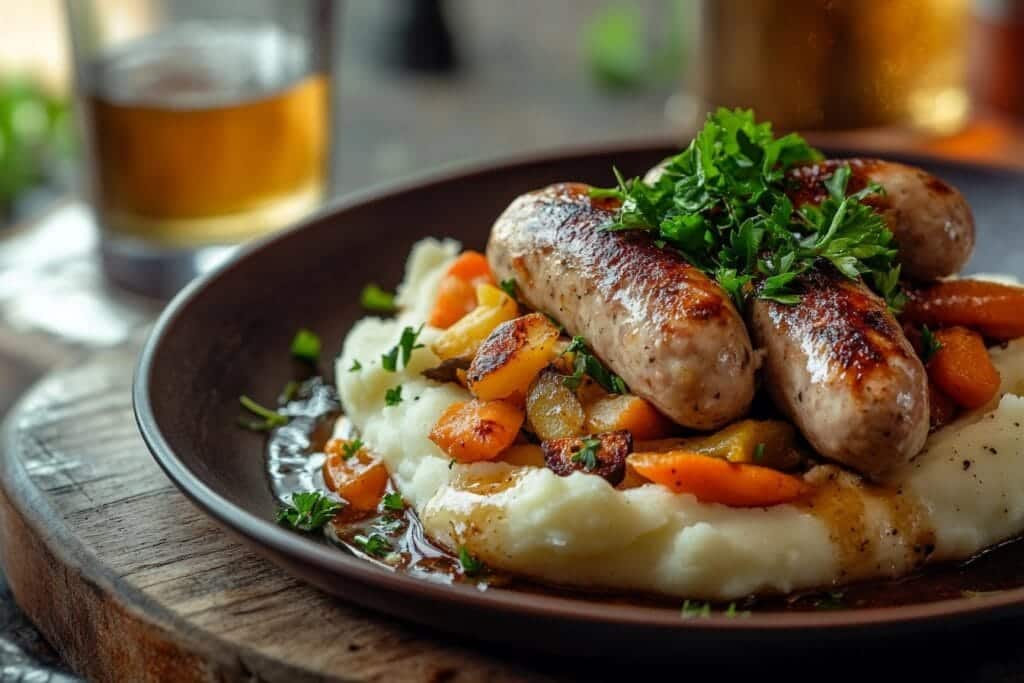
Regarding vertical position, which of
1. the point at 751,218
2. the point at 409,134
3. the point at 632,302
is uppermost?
the point at 751,218

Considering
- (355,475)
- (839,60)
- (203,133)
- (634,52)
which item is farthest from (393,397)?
(634,52)

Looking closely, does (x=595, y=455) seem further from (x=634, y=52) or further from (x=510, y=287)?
(x=634, y=52)

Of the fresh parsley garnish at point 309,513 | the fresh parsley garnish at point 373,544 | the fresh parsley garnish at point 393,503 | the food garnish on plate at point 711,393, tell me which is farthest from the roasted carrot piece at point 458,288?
the fresh parsley garnish at point 373,544

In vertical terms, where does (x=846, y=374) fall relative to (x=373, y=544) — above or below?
above

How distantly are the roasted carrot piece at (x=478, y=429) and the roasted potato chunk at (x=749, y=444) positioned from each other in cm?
38

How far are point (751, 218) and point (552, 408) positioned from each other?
2.52ft

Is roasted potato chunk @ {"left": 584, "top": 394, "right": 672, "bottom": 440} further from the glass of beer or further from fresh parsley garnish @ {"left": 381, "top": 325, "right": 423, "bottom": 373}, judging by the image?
the glass of beer

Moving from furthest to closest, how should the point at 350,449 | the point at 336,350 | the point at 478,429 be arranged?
the point at 336,350
the point at 350,449
the point at 478,429

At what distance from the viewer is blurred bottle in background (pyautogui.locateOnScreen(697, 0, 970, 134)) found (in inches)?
242

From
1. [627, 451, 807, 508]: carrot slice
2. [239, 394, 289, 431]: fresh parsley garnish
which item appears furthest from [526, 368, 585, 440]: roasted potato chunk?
[239, 394, 289, 431]: fresh parsley garnish

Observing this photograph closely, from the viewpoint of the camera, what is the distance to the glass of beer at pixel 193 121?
6.14 metres

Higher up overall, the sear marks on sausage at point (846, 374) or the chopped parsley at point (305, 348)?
the sear marks on sausage at point (846, 374)

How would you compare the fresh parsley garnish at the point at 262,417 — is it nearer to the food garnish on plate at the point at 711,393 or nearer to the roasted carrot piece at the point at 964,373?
the food garnish on plate at the point at 711,393

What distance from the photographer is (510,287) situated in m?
4.23
